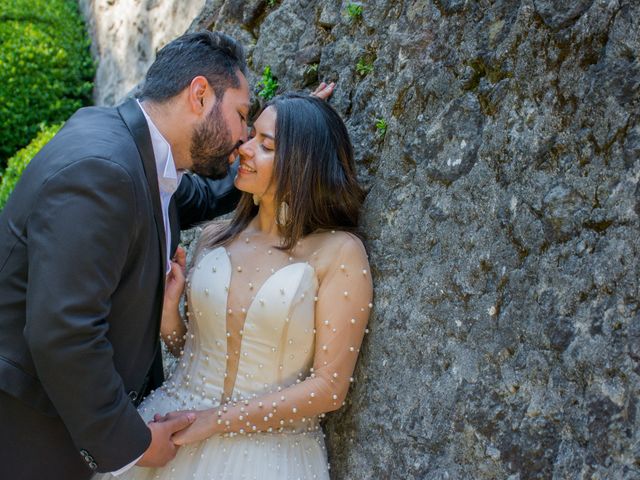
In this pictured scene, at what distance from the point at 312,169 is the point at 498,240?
81cm

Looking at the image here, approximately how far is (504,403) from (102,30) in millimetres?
8247

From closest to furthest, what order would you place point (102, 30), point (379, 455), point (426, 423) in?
1. point (426, 423)
2. point (379, 455)
3. point (102, 30)

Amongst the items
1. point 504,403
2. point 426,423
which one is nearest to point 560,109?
point 504,403

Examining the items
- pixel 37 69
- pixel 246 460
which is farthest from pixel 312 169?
pixel 37 69

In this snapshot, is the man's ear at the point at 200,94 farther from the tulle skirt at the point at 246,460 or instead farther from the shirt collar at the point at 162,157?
the tulle skirt at the point at 246,460

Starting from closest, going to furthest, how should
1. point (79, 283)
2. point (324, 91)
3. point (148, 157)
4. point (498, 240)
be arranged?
point (79, 283) < point (498, 240) < point (148, 157) < point (324, 91)

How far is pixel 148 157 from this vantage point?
2.71 meters

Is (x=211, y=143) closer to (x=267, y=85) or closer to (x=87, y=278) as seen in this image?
(x=87, y=278)

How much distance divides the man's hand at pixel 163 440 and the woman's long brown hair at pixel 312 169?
774 mm

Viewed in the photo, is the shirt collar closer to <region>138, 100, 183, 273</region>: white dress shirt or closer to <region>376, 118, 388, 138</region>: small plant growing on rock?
<region>138, 100, 183, 273</region>: white dress shirt

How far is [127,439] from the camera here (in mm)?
2607

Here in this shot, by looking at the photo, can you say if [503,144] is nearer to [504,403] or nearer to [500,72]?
[500,72]

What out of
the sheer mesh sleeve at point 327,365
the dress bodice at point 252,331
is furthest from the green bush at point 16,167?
the sheer mesh sleeve at point 327,365

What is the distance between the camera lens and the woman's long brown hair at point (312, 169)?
3.01 metres
